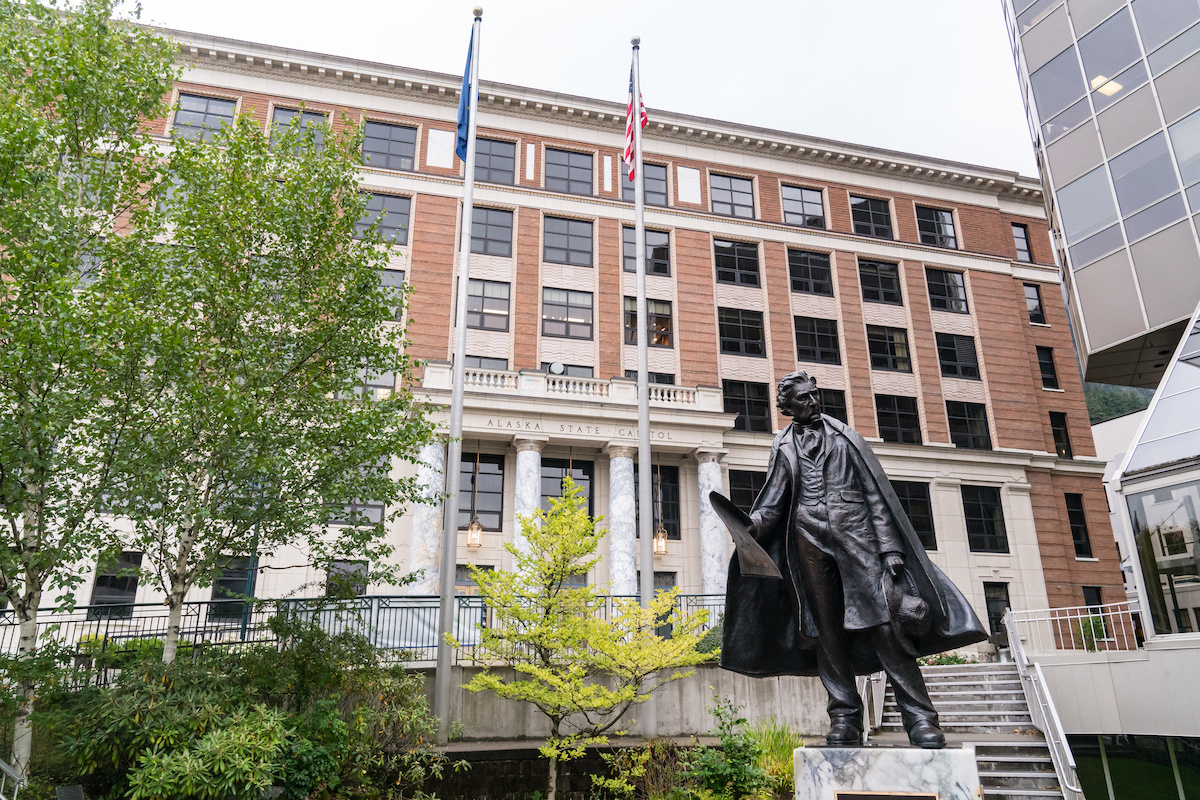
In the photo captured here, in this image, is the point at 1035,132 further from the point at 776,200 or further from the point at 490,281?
the point at 490,281

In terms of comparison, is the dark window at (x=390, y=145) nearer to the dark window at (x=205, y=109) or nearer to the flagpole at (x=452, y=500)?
the dark window at (x=205, y=109)

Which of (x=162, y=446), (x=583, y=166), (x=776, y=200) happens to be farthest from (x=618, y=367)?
(x=162, y=446)

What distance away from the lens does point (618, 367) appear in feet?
101

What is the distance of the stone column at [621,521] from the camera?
25.3m

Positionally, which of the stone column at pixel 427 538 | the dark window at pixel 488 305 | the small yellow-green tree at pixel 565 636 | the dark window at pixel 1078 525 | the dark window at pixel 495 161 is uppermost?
the dark window at pixel 495 161

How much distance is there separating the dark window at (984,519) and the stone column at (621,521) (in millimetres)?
15159

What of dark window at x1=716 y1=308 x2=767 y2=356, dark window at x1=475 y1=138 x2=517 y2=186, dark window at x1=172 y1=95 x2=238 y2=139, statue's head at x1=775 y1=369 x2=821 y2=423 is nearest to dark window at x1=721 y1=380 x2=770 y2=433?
dark window at x1=716 y1=308 x2=767 y2=356

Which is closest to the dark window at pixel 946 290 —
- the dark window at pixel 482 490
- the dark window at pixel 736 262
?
the dark window at pixel 736 262

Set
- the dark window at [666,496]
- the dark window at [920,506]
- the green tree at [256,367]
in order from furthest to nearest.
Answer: the dark window at [920,506] → the dark window at [666,496] → the green tree at [256,367]

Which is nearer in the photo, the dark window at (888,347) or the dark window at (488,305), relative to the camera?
the dark window at (488,305)

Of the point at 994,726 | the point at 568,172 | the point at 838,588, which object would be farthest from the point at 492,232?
the point at 838,588

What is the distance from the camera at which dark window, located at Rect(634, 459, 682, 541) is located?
2883cm

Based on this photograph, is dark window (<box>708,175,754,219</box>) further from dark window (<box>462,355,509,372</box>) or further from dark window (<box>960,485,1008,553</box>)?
dark window (<box>960,485,1008,553</box>)

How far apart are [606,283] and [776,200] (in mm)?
9780
